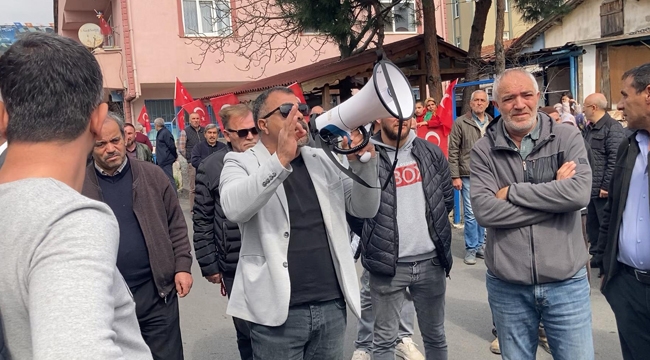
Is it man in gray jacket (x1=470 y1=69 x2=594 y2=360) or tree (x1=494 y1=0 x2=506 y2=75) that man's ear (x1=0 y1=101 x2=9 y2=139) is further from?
tree (x1=494 y1=0 x2=506 y2=75)

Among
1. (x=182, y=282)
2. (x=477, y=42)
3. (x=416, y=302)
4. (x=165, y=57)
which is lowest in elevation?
(x=416, y=302)

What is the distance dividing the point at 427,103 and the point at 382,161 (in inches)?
218

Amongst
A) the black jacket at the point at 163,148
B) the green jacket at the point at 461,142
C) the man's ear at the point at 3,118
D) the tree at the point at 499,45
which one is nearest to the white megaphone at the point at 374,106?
the man's ear at the point at 3,118

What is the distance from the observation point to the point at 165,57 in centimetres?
1950

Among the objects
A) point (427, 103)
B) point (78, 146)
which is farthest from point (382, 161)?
point (427, 103)

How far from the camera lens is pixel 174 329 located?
322cm

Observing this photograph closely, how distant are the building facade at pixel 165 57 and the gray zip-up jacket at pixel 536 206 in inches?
632

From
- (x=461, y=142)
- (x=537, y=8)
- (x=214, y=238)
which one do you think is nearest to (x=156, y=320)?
(x=214, y=238)

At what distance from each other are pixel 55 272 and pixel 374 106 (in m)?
1.35

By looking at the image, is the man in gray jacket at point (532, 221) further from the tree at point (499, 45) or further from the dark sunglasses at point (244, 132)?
the tree at point (499, 45)

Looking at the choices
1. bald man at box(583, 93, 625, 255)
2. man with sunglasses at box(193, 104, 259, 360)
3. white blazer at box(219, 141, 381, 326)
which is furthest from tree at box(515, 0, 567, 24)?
white blazer at box(219, 141, 381, 326)

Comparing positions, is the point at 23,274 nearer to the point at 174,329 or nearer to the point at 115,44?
the point at 174,329

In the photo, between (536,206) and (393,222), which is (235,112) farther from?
(536,206)

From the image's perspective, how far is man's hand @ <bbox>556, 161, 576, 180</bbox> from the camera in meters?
2.81
